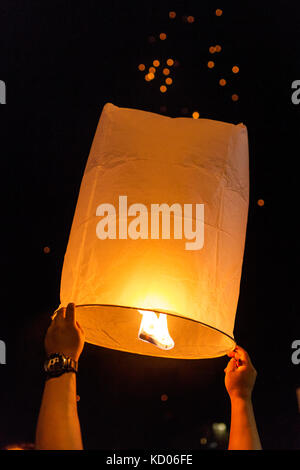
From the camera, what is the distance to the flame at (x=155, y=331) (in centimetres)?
114

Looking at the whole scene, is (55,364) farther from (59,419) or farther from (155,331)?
(155,331)

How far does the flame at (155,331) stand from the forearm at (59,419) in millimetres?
206

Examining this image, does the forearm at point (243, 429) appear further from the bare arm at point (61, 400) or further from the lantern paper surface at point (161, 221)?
the bare arm at point (61, 400)

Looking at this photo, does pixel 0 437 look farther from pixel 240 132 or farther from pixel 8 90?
pixel 240 132

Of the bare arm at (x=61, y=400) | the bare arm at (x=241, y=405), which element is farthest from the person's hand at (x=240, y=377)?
the bare arm at (x=61, y=400)

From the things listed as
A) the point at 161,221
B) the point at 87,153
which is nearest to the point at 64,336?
the point at 161,221

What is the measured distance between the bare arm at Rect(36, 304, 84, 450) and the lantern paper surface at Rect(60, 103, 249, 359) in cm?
7

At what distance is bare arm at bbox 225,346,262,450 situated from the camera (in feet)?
4.05

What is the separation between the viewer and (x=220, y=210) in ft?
3.80

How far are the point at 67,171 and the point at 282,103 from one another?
4.22 ft

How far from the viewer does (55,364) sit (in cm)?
109

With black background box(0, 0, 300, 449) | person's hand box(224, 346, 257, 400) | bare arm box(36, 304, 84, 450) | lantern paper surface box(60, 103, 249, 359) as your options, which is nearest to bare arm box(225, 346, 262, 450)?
person's hand box(224, 346, 257, 400)
